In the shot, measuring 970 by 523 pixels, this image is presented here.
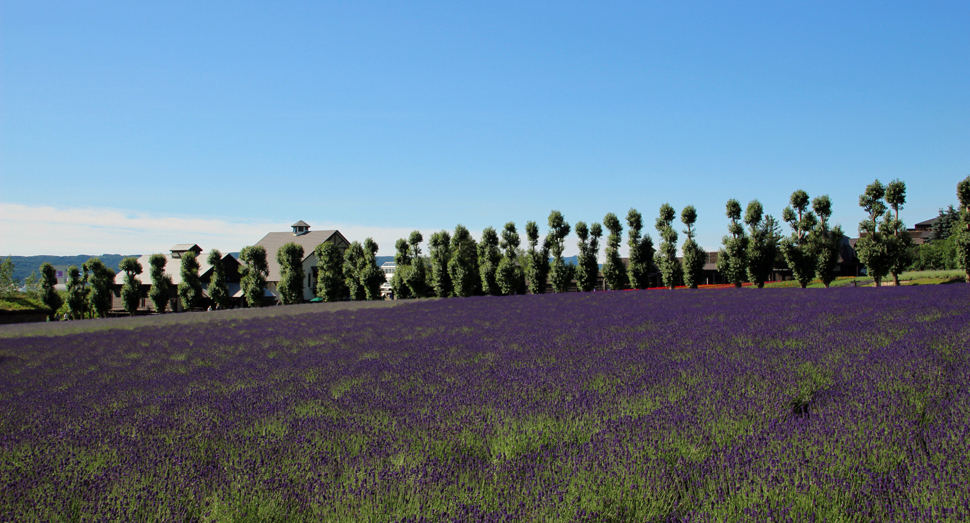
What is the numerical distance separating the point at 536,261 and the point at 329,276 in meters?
17.8

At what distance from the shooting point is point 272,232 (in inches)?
2547

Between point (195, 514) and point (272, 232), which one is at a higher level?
point (272, 232)

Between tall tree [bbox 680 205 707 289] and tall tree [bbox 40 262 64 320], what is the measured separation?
5455cm

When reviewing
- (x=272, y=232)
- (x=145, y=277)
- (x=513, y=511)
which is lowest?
(x=513, y=511)

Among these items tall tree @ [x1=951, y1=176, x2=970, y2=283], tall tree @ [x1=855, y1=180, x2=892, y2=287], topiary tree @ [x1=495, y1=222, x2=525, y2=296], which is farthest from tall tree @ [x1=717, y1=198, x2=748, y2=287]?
topiary tree @ [x1=495, y1=222, x2=525, y2=296]

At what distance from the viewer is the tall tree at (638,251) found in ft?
117

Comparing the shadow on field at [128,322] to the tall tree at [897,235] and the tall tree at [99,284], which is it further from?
the tall tree at [897,235]

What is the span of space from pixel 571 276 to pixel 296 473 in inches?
1414

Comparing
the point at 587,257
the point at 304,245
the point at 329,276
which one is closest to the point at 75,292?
the point at 304,245

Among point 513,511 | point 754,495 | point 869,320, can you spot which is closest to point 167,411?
point 513,511

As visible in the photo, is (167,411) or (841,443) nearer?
(841,443)

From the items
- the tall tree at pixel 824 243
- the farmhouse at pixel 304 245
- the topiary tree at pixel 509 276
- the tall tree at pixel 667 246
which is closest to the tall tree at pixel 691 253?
the tall tree at pixel 667 246

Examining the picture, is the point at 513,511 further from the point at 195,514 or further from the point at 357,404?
the point at 357,404

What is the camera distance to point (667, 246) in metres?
34.6
